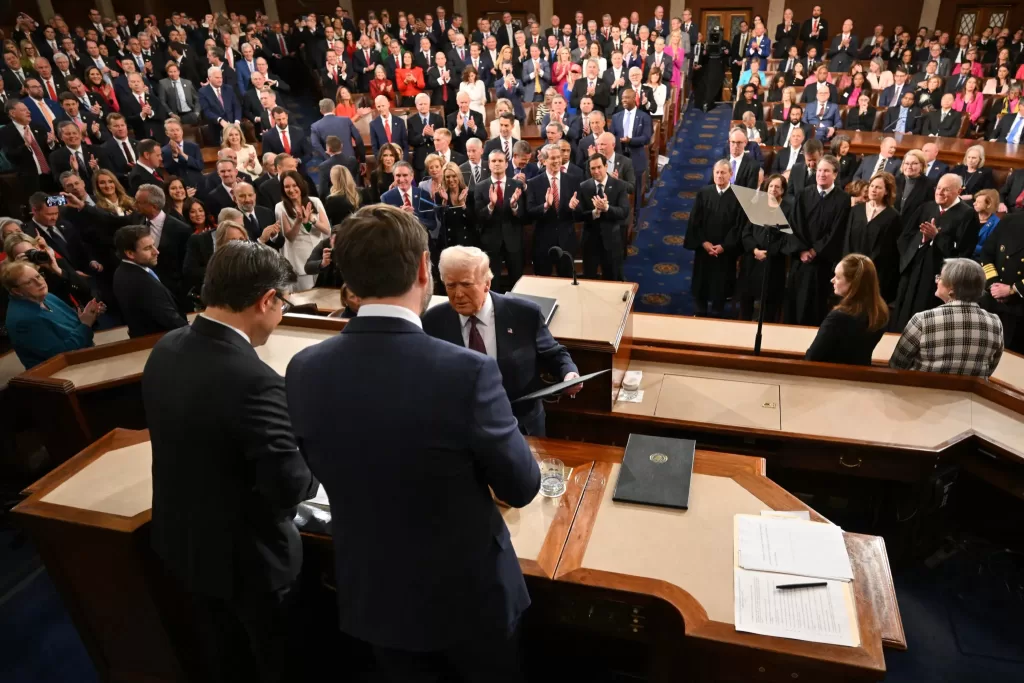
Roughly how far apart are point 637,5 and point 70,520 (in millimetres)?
17151

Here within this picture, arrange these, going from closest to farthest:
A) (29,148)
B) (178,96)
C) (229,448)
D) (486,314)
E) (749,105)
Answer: (229,448)
(486,314)
(29,148)
(749,105)
(178,96)

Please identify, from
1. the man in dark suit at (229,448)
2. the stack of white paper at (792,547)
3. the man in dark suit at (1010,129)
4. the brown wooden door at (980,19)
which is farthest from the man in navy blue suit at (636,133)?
the brown wooden door at (980,19)

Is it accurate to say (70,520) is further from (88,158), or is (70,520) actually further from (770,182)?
(88,158)

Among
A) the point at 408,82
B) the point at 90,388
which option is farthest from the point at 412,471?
the point at 408,82

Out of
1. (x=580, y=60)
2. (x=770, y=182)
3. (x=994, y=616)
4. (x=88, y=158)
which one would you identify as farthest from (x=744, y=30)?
(x=994, y=616)

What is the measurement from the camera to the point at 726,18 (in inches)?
623

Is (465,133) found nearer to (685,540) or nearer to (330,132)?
(330,132)

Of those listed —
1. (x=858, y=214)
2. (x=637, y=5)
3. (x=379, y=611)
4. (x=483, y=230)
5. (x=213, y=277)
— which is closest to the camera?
(x=379, y=611)

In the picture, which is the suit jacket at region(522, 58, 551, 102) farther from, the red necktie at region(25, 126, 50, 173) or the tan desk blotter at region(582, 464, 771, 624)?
the tan desk blotter at region(582, 464, 771, 624)

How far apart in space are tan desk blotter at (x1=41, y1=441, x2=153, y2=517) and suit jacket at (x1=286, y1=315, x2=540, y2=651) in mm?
1048

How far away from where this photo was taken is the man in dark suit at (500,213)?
220 inches

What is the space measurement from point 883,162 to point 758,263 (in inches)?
88.9

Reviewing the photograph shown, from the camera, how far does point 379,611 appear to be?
1.54 metres

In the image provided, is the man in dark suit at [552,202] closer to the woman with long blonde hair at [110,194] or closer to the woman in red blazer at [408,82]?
the woman with long blonde hair at [110,194]
